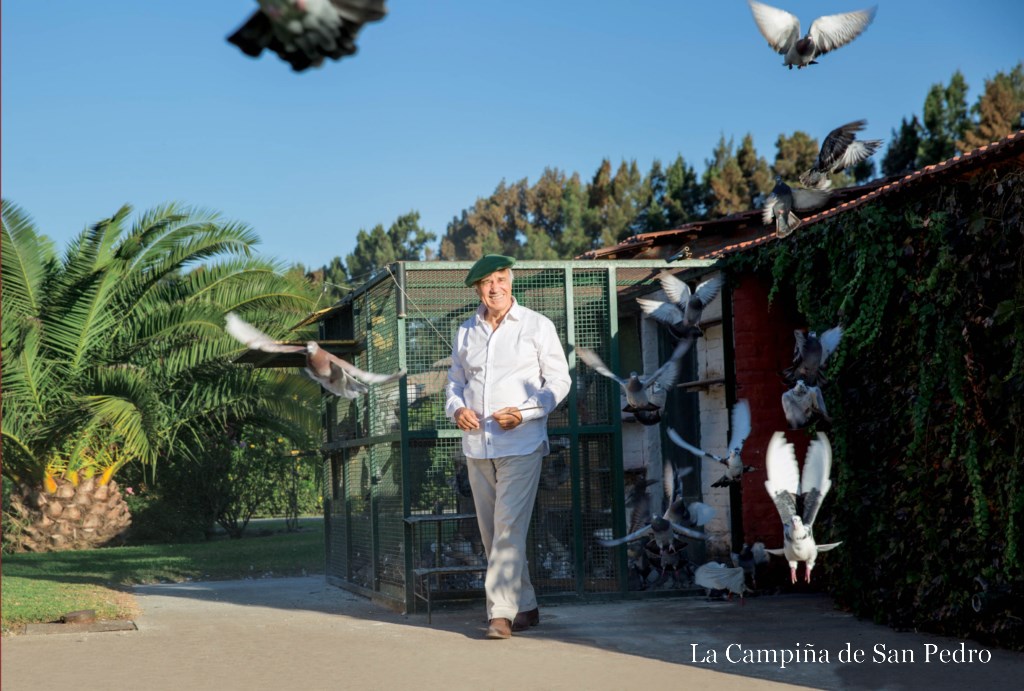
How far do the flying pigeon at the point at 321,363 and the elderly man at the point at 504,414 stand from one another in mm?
603

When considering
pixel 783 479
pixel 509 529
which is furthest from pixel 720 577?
pixel 783 479

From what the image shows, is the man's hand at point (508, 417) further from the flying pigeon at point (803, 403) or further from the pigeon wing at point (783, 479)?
the flying pigeon at point (803, 403)

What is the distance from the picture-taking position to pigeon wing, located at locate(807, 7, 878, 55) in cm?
675

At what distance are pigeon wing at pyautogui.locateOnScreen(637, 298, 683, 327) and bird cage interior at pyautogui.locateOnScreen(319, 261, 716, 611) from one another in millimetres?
348

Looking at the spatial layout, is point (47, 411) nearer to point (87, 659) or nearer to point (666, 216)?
point (87, 659)

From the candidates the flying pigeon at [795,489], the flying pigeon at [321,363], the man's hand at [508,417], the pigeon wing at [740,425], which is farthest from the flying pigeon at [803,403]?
the flying pigeon at [321,363]

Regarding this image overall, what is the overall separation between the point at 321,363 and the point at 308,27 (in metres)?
5.85

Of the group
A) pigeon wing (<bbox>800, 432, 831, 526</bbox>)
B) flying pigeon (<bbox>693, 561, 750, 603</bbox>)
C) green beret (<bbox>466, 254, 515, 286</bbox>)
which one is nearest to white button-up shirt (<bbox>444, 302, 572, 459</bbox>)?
green beret (<bbox>466, 254, 515, 286</bbox>)

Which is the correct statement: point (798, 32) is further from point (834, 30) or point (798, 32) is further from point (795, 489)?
point (795, 489)

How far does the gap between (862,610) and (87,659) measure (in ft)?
15.9

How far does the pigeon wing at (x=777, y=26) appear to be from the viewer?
6547mm

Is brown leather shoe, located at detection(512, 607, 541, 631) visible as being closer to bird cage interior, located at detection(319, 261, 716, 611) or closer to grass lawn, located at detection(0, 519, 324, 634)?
bird cage interior, located at detection(319, 261, 716, 611)

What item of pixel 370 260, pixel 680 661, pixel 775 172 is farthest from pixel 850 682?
pixel 370 260

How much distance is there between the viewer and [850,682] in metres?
5.66
